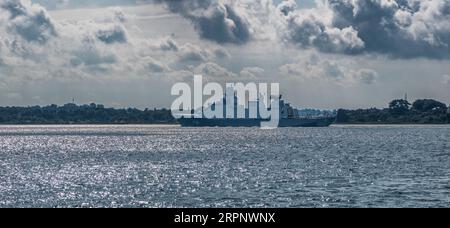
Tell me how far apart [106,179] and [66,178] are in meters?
4.20

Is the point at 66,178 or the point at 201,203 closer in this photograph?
the point at 201,203

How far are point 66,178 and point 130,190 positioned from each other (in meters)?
14.6

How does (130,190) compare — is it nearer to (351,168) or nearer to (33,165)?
(351,168)

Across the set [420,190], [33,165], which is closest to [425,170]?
[420,190]

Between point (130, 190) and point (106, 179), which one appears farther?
point (106, 179)

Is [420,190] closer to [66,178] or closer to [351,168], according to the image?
[351,168]

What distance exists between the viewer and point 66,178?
75688mm

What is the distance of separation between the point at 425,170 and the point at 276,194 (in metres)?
29.8

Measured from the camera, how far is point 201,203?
174 feet
